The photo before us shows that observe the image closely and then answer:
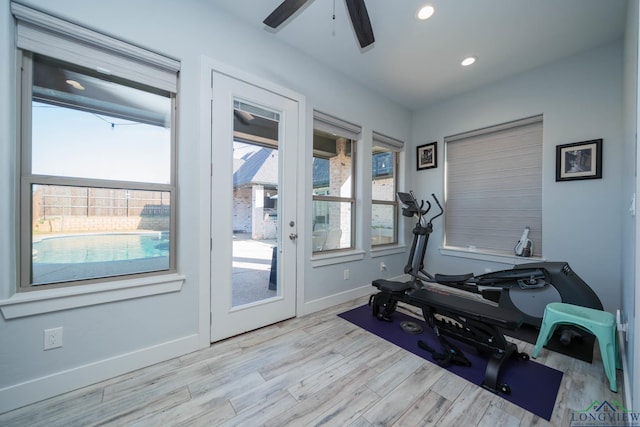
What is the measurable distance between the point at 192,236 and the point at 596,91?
429 cm

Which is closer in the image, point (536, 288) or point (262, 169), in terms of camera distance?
point (536, 288)

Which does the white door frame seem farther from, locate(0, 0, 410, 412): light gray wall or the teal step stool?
the teal step stool

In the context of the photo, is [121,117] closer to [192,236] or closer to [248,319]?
[192,236]

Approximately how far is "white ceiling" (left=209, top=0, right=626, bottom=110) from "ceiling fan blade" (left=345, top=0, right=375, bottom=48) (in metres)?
0.36

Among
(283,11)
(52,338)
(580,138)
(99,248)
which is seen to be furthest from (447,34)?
(52,338)

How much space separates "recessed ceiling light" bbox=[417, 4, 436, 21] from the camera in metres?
2.05

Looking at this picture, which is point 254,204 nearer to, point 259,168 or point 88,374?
point 259,168

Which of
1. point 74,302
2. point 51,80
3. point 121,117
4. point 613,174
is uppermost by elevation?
point 51,80

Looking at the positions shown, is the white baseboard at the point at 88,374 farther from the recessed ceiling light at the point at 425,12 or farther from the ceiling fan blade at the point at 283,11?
the recessed ceiling light at the point at 425,12

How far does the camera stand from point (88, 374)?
158cm

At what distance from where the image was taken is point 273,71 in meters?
2.44

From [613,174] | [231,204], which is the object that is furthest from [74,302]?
[613,174]

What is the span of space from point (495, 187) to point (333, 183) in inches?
89.3

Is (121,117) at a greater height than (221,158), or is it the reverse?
(121,117)
